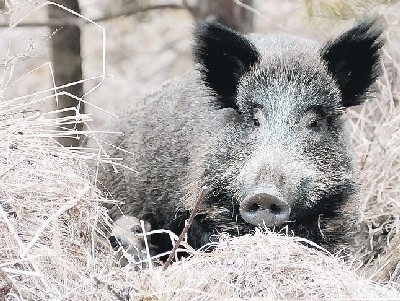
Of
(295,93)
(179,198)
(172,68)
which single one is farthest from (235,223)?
(172,68)

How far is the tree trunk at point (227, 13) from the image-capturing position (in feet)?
23.7

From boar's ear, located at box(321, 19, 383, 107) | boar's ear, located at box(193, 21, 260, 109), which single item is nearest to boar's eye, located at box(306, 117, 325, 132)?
boar's ear, located at box(321, 19, 383, 107)

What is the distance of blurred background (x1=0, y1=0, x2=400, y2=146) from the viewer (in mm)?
5660

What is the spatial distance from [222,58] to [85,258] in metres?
1.66

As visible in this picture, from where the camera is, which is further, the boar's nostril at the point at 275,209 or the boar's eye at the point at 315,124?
the boar's eye at the point at 315,124

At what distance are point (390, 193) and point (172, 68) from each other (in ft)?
16.9

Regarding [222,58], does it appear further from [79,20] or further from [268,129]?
[79,20]

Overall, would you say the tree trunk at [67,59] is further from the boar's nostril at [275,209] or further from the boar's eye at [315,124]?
the boar's nostril at [275,209]

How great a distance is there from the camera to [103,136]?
255 inches

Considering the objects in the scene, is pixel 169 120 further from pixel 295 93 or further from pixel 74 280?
pixel 74 280

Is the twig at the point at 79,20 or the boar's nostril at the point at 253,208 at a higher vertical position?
the twig at the point at 79,20

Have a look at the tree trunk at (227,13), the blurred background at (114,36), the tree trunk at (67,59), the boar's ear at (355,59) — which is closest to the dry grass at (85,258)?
the blurred background at (114,36)

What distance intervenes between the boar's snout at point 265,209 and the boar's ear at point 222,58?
896 millimetres

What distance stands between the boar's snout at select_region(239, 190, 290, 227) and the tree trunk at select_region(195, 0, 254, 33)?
2859 mm
